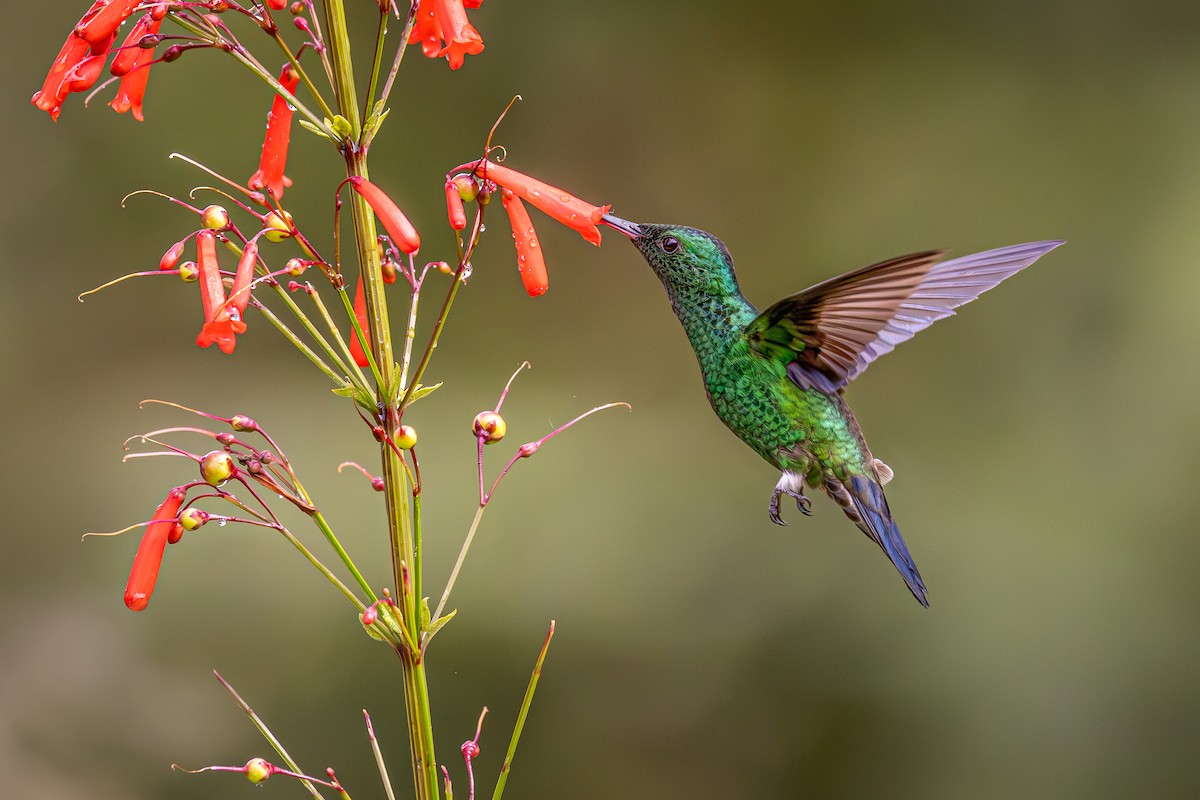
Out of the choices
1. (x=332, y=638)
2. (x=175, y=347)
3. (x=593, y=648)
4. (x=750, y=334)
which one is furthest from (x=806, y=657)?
(x=175, y=347)

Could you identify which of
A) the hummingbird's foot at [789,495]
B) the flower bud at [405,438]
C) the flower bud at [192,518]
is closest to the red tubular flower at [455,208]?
the flower bud at [405,438]

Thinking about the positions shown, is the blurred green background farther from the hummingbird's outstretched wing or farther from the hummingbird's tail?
the hummingbird's outstretched wing

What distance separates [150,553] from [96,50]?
0.74 metres

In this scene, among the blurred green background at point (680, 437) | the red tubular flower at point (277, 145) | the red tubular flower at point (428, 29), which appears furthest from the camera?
the blurred green background at point (680, 437)

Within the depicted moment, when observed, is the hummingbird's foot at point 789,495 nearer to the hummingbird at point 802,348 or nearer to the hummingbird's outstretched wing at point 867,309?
the hummingbird at point 802,348

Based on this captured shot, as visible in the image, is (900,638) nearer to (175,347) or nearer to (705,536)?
(705,536)

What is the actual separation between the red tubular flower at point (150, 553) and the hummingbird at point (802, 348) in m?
0.95

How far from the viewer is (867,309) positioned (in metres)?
2.13

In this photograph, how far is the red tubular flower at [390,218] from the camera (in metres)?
1.57

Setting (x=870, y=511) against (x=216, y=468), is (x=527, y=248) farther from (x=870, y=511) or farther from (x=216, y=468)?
(x=870, y=511)

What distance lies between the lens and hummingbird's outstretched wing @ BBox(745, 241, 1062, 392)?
193 centimetres

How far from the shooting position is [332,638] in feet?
15.5

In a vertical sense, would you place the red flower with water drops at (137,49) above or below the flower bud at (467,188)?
above

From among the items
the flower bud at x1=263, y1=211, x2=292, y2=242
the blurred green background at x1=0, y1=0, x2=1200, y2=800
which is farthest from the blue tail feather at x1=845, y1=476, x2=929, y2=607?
the blurred green background at x1=0, y1=0, x2=1200, y2=800
